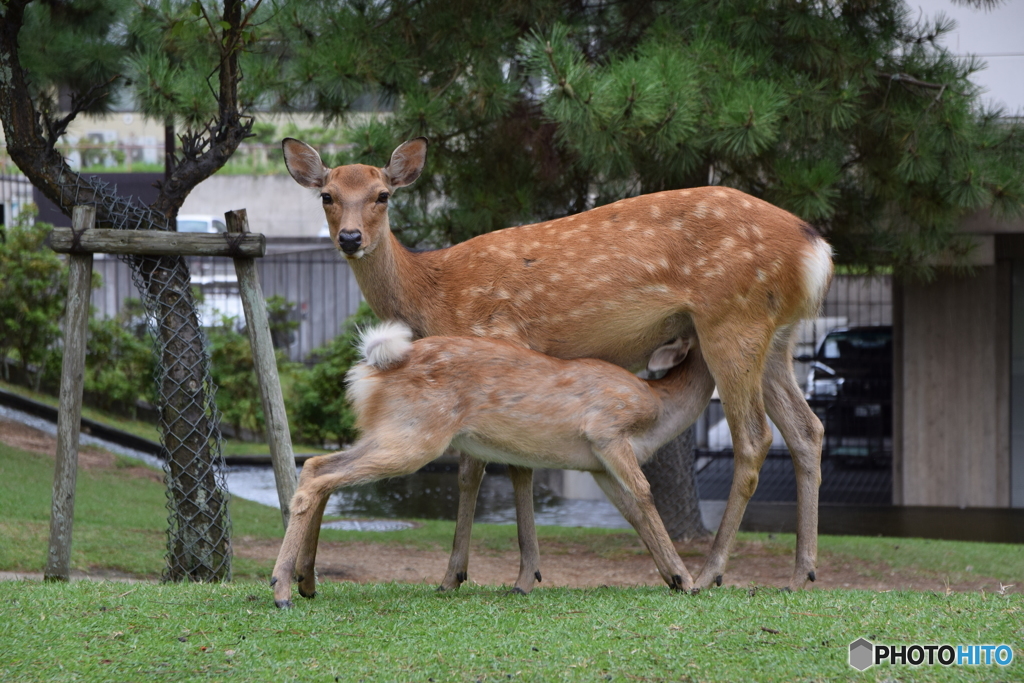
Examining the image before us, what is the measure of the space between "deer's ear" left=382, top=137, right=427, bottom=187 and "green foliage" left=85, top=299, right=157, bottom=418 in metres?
10.5

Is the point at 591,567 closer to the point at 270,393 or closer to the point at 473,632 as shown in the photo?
the point at 270,393

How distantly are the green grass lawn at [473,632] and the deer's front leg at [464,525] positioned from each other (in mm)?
109

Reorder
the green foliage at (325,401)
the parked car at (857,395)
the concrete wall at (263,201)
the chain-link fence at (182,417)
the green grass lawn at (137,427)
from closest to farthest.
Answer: the chain-link fence at (182,417) < the green grass lawn at (137,427) < the parked car at (857,395) < the green foliage at (325,401) < the concrete wall at (263,201)

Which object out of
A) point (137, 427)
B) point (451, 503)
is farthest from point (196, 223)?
point (451, 503)

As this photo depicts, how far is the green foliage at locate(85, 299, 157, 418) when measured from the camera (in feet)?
49.8

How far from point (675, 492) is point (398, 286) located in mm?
5029

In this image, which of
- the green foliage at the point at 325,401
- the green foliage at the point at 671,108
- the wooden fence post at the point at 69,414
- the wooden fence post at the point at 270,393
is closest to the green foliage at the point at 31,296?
the green foliage at the point at 325,401

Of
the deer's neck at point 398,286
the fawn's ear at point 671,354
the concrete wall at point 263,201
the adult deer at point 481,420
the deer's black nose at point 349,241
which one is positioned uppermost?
the concrete wall at point 263,201

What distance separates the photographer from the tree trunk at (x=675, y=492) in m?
9.72

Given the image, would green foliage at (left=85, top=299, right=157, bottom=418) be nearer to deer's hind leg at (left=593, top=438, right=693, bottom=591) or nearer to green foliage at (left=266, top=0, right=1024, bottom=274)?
green foliage at (left=266, top=0, right=1024, bottom=274)

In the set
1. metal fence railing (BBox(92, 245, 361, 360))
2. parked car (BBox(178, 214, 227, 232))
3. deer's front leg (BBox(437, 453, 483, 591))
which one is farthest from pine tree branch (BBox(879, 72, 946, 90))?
parked car (BBox(178, 214, 227, 232))

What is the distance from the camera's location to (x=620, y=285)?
5.34 m

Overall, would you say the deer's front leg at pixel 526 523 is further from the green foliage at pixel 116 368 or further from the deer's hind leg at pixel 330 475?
the green foliage at pixel 116 368

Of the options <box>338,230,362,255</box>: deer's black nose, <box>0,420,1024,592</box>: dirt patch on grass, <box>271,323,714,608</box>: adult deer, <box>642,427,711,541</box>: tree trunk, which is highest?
<box>338,230,362,255</box>: deer's black nose
